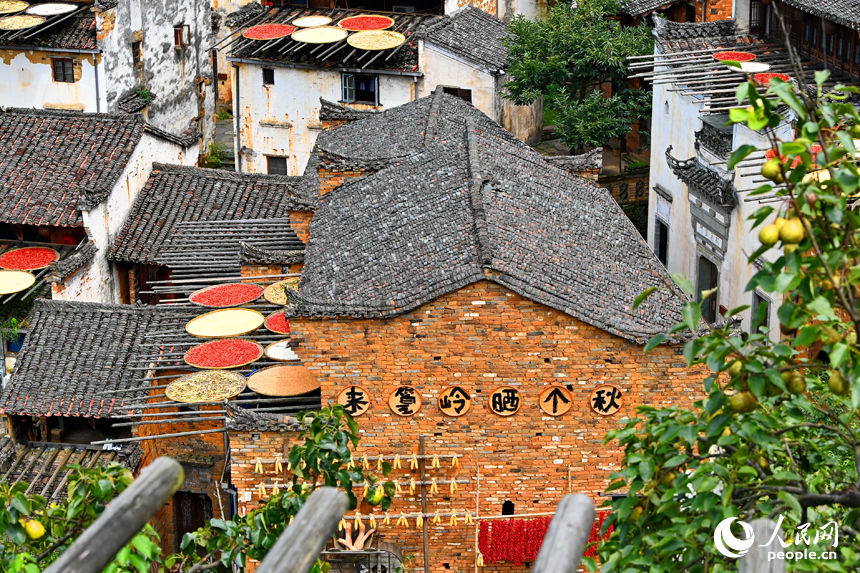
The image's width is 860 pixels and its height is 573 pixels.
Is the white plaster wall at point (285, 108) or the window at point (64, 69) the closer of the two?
the window at point (64, 69)

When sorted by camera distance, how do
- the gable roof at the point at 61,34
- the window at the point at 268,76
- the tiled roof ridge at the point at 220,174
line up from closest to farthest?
the tiled roof ridge at the point at 220,174 < the gable roof at the point at 61,34 < the window at the point at 268,76

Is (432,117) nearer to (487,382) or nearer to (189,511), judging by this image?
(189,511)

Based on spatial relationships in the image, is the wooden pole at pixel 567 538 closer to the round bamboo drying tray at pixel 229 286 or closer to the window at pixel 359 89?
the round bamboo drying tray at pixel 229 286

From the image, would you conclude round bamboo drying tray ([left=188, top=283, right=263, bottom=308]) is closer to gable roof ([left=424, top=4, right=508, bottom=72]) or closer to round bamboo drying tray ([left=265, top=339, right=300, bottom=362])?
round bamboo drying tray ([left=265, top=339, right=300, bottom=362])

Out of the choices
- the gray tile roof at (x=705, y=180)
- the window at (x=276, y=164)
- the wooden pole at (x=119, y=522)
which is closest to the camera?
the wooden pole at (x=119, y=522)

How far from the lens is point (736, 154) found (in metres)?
8.90

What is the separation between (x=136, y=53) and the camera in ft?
143

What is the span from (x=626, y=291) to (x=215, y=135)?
111ft

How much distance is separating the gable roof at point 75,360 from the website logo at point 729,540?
1754 cm

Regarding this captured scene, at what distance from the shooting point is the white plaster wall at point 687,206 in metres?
28.6

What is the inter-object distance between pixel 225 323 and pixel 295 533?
60.3 feet

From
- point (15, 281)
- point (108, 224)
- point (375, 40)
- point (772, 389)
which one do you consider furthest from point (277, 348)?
point (375, 40)

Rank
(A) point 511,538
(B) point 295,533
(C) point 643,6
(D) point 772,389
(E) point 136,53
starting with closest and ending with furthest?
(B) point 295,533 → (D) point 772,389 → (A) point 511,538 → (C) point 643,6 → (E) point 136,53

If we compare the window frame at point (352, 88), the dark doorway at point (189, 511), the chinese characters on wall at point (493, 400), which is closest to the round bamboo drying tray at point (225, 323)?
the dark doorway at point (189, 511)
